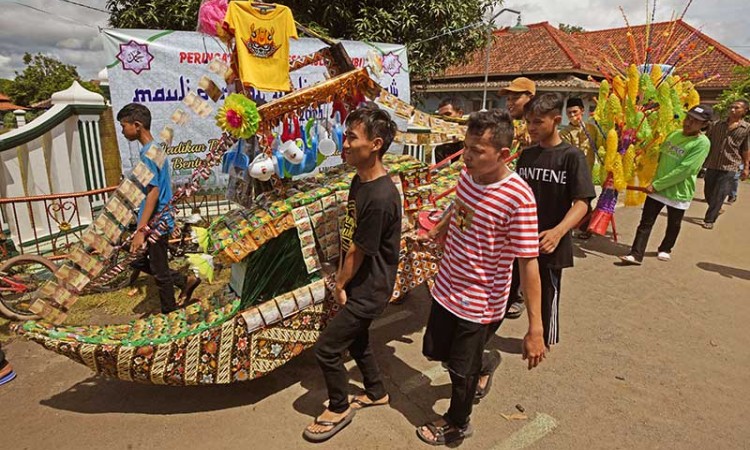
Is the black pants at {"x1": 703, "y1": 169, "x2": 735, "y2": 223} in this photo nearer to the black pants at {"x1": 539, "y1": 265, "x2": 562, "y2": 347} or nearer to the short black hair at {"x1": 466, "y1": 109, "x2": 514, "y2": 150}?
the black pants at {"x1": 539, "y1": 265, "x2": 562, "y2": 347}


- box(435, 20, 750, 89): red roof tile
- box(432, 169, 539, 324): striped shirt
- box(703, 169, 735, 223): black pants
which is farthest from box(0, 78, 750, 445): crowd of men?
box(435, 20, 750, 89): red roof tile

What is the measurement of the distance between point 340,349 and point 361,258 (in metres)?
0.51

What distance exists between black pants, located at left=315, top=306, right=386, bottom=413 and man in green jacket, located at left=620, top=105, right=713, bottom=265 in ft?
13.2

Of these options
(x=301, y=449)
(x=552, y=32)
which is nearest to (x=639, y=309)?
(x=301, y=449)

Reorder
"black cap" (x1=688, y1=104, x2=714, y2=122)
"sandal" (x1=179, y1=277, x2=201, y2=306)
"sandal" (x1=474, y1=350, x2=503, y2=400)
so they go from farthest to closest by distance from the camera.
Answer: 1. "black cap" (x1=688, y1=104, x2=714, y2=122)
2. "sandal" (x1=179, y1=277, x2=201, y2=306)
3. "sandal" (x1=474, y1=350, x2=503, y2=400)

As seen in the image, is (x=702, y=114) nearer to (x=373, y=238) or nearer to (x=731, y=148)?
(x=731, y=148)

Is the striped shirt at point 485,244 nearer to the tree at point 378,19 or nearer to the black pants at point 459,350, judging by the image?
the black pants at point 459,350

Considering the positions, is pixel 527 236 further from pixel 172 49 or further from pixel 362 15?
pixel 362 15

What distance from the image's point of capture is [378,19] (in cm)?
739

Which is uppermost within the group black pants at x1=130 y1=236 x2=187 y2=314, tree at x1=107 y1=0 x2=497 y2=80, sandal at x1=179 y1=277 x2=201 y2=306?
tree at x1=107 y1=0 x2=497 y2=80

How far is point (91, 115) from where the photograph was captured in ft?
18.2

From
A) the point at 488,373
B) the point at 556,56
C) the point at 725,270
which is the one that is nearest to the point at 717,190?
the point at 725,270

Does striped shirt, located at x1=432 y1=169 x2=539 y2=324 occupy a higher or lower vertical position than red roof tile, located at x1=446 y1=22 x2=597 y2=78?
lower

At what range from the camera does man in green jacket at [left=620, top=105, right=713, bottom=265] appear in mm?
4664
